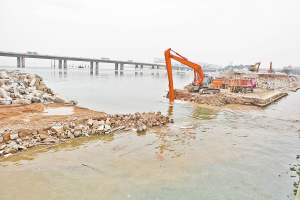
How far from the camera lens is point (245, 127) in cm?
1263

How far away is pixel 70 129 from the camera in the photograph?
29.9 feet

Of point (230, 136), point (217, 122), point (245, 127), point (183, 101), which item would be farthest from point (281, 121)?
point (183, 101)

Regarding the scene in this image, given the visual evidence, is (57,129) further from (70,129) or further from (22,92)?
(22,92)

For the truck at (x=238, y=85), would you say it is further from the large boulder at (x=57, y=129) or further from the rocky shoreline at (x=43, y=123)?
the large boulder at (x=57, y=129)

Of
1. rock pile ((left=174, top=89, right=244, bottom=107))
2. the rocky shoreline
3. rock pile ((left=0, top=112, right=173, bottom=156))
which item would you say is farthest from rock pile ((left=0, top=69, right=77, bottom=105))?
rock pile ((left=174, top=89, right=244, bottom=107))

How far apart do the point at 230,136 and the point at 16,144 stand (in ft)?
33.6

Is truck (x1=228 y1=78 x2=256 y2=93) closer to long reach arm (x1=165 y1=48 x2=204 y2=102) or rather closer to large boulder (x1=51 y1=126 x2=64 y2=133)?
long reach arm (x1=165 y1=48 x2=204 y2=102)

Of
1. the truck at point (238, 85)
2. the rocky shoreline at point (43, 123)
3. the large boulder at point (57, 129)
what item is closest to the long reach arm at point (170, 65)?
the truck at point (238, 85)

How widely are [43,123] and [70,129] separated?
1369 mm

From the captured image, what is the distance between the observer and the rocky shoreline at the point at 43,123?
780 centimetres

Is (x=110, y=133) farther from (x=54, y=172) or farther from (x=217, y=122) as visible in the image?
(x=217, y=122)

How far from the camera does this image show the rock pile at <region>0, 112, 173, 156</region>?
299 inches

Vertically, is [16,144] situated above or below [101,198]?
above

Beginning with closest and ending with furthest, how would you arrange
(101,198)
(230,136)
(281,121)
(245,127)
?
(101,198), (230,136), (245,127), (281,121)
